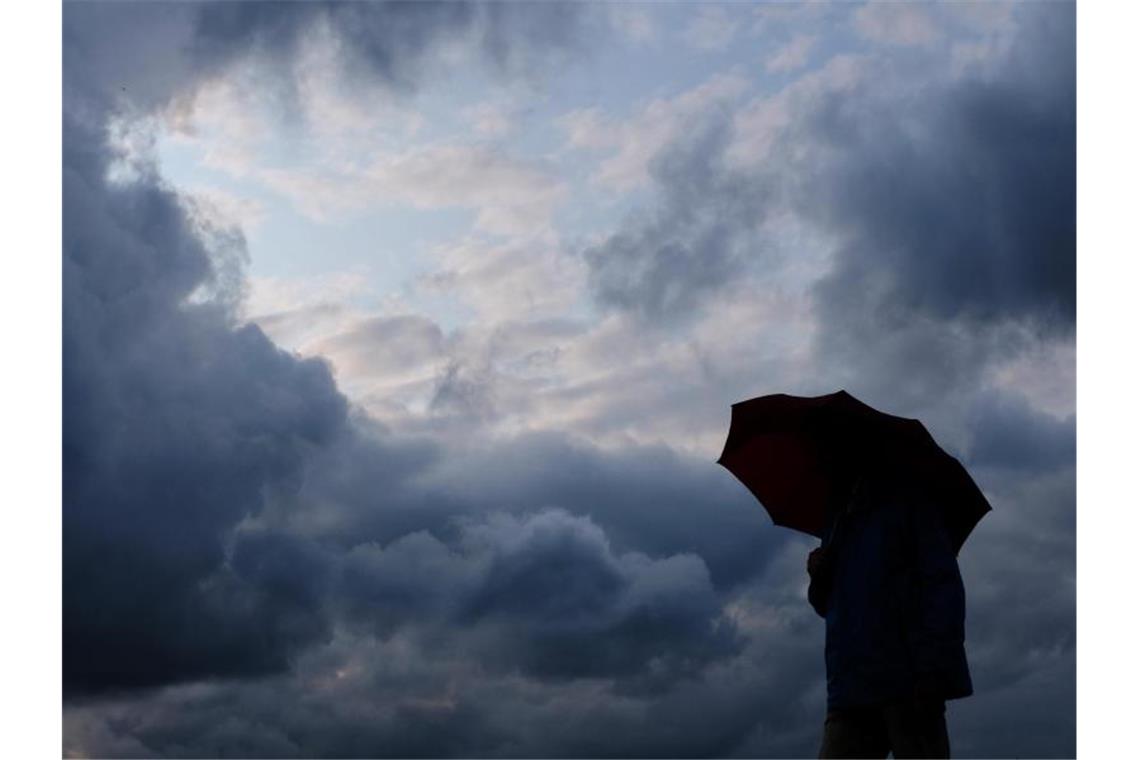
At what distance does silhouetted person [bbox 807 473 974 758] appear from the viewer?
6430 millimetres

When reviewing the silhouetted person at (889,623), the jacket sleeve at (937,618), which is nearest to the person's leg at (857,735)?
the silhouetted person at (889,623)

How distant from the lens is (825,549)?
7191 mm

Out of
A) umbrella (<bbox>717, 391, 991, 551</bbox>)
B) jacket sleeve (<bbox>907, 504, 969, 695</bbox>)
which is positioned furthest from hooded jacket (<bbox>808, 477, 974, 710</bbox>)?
umbrella (<bbox>717, 391, 991, 551</bbox>)

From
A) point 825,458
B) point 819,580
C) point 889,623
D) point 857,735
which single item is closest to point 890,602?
point 889,623

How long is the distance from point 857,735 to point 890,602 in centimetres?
74

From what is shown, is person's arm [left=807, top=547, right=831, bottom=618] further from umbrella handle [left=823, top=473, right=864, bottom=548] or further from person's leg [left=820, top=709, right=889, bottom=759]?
person's leg [left=820, top=709, right=889, bottom=759]

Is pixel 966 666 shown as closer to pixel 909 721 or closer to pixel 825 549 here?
pixel 909 721

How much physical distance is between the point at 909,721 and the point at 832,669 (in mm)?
521

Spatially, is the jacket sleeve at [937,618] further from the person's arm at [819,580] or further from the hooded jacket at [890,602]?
the person's arm at [819,580]

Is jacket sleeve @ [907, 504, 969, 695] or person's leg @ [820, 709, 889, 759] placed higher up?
jacket sleeve @ [907, 504, 969, 695]

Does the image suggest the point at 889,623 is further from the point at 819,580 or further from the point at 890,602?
the point at 819,580

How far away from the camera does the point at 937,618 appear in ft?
21.1

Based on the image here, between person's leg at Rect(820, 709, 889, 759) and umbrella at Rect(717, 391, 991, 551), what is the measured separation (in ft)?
3.76
